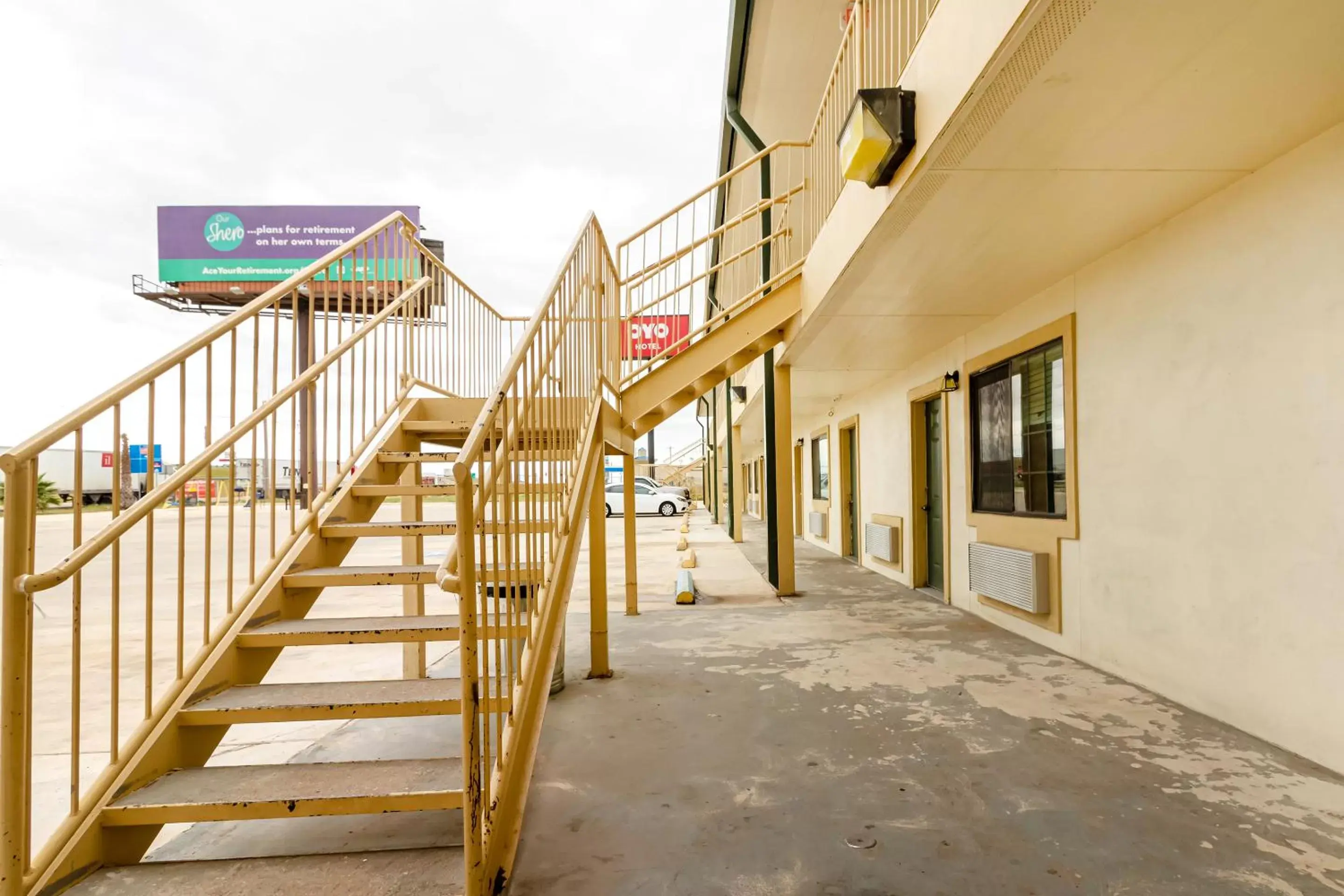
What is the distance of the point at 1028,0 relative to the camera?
1.55 m

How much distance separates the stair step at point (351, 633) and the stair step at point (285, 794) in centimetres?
41

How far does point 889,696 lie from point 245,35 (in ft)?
37.5

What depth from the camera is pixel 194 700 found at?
198cm

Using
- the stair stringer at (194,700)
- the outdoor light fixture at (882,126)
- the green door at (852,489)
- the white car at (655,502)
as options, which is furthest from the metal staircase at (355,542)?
the white car at (655,502)

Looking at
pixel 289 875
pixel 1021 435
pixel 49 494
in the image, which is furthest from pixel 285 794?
pixel 49 494

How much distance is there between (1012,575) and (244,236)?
26.1 m

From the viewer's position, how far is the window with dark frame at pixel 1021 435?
4102 millimetres

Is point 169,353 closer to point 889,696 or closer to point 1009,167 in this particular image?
point 1009,167

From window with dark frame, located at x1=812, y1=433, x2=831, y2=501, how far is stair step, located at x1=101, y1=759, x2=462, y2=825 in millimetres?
8700

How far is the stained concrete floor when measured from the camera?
1680mm

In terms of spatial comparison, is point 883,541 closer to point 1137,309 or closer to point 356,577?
point 1137,309

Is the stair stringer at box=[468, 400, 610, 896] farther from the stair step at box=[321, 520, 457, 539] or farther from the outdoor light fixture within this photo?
the outdoor light fixture

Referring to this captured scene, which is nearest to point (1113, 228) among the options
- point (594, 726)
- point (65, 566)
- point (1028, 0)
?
point (1028, 0)

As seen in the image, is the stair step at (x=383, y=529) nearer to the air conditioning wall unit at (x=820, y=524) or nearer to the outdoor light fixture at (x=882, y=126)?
the outdoor light fixture at (x=882, y=126)
